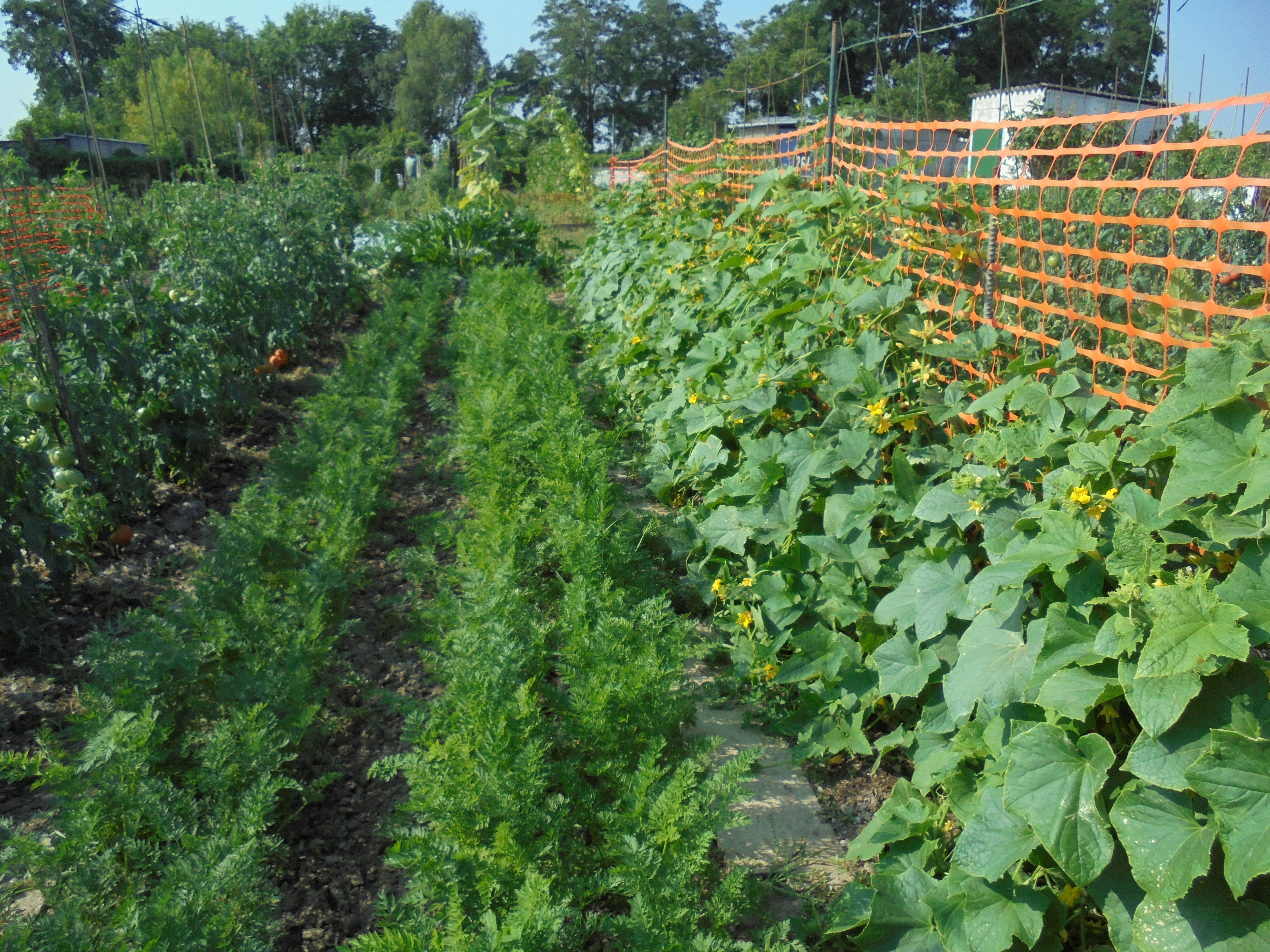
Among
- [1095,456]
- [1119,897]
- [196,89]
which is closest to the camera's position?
[1119,897]

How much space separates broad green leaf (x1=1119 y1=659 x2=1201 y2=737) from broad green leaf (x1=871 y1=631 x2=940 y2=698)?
2.21 feet

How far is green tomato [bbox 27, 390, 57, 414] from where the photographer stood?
12.0ft

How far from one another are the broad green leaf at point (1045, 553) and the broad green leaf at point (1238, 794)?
0.43 metres

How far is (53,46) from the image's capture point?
3042 centimetres

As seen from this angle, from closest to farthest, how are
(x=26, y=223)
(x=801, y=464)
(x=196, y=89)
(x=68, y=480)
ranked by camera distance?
(x=801, y=464)
(x=68, y=480)
(x=26, y=223)
(x=196, y=89)

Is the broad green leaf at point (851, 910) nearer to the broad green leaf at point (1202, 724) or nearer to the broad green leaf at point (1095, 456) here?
the broad green leaf at point (1202, 724)

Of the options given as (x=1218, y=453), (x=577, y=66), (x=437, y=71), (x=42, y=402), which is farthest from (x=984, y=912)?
(x=577, y=66)

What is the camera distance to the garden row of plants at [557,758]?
1.77 m

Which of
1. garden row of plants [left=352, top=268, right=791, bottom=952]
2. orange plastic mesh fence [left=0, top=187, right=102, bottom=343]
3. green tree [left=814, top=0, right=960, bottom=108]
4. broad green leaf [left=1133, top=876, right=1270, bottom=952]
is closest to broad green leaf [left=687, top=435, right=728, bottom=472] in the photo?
garden row of plants [left=352, top=268, right=791, bottom=952]

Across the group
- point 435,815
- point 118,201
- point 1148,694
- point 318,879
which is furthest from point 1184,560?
point 118,201

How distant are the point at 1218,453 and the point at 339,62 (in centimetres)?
6607

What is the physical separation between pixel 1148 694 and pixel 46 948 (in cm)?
206

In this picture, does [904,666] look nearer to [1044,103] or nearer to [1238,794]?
[1238,794]

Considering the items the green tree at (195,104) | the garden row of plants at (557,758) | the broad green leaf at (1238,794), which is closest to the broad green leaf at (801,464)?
the garden row of plants at (557,758)
